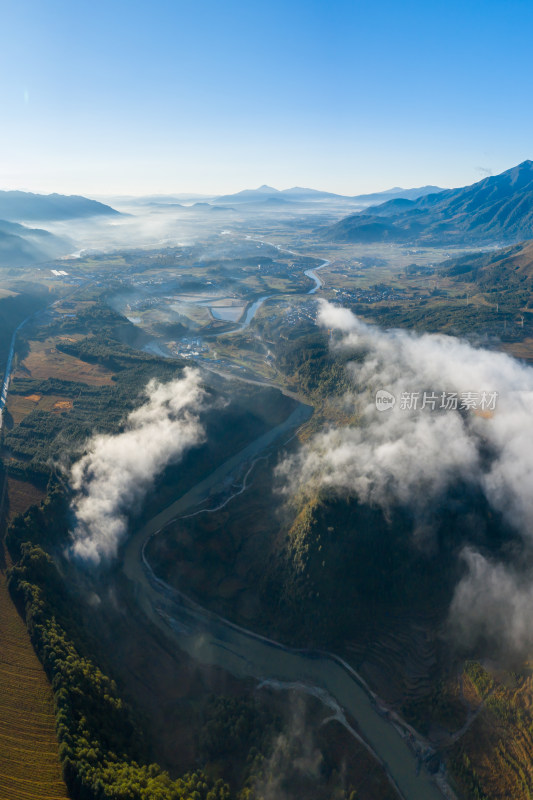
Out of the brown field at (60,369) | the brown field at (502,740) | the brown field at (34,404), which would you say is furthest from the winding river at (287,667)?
the brown field at (60,369)

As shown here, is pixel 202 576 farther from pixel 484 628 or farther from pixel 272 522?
pixel 484 628

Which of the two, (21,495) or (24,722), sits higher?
(21,495)

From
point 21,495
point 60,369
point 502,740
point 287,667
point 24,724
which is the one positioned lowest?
point 287,667

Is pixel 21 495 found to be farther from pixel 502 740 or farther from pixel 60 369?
pixel 502 740

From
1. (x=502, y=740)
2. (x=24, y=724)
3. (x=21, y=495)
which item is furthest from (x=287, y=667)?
(x=21, y=495)

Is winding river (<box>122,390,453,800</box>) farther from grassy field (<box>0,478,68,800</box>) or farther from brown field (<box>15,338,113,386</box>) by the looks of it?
brown field (<box>15,338,113,386</box>)

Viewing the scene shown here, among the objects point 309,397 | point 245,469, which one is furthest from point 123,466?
point 309,397
